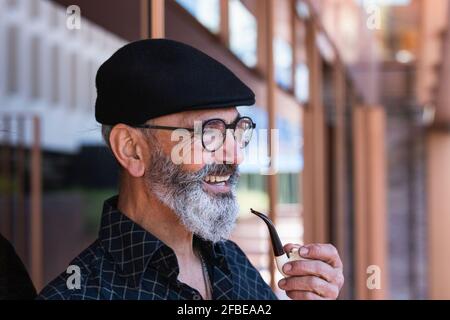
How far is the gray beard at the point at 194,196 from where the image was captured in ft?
4.43

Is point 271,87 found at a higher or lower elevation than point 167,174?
higher

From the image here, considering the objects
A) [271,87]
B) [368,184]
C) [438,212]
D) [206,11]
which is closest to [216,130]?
[206,11]

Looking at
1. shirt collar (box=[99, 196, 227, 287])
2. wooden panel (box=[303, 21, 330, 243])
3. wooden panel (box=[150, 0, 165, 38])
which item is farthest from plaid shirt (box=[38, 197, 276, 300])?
wooden panel (box=[303, 21, 330, 243])

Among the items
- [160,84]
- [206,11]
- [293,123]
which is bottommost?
[160,84]

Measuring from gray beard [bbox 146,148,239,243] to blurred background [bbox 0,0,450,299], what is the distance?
16cm

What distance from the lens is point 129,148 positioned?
136 cm

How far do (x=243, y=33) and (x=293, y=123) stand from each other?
152cm

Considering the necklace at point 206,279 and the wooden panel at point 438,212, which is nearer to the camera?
the necklace at point 206,279

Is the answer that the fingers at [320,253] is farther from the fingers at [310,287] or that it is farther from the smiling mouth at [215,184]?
the smiling mouth at [215,184]

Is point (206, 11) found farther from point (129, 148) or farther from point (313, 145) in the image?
point (313, 145)

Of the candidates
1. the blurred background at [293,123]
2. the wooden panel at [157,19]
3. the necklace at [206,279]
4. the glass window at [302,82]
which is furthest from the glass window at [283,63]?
the necklace at [206,279]

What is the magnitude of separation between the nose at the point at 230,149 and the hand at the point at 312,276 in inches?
7.4

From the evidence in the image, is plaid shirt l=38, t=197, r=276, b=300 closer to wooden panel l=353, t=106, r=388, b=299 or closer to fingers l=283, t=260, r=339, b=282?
fingers l=283, t=260, r=339, b=282
